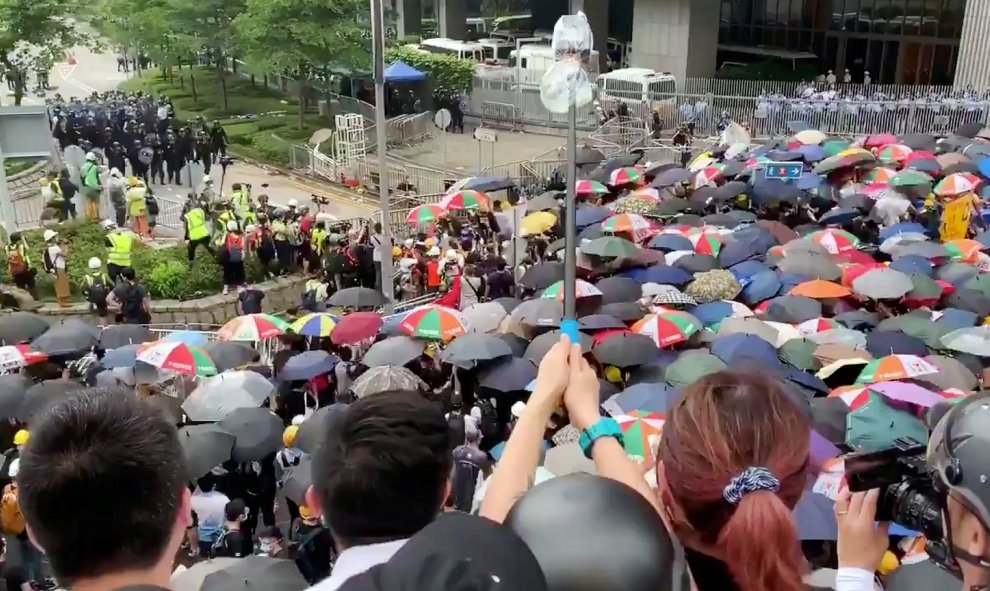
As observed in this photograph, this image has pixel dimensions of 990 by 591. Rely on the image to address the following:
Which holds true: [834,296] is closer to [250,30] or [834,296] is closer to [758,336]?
[758,336]

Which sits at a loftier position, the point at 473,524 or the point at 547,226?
the point at 473,524

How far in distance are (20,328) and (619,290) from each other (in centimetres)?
698

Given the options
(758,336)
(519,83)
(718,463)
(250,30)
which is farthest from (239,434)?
(519,83)

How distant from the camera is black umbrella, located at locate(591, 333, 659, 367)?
29.5 ft

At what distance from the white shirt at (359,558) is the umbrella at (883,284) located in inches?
361

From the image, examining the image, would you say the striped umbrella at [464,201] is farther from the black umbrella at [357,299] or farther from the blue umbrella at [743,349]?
the blue umbrella at [743,349]

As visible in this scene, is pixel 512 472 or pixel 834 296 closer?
pixel 512 472

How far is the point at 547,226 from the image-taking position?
15344 millimetres

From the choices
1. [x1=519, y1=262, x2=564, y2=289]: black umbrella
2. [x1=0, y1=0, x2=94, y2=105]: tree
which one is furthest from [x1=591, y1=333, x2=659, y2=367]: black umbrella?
[x1=0, y1=0, x2=94, y2=105]: tree

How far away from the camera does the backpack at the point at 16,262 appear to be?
47.6ft

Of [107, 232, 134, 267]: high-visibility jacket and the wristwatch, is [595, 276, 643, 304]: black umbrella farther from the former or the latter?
the wristwatch

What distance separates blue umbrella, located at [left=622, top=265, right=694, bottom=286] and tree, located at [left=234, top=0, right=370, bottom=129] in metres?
19.8

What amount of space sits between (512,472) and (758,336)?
7.00m

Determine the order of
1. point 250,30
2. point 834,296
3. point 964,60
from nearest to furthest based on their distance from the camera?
1. point 834,296
2. point 964,60
3. point 250,30
